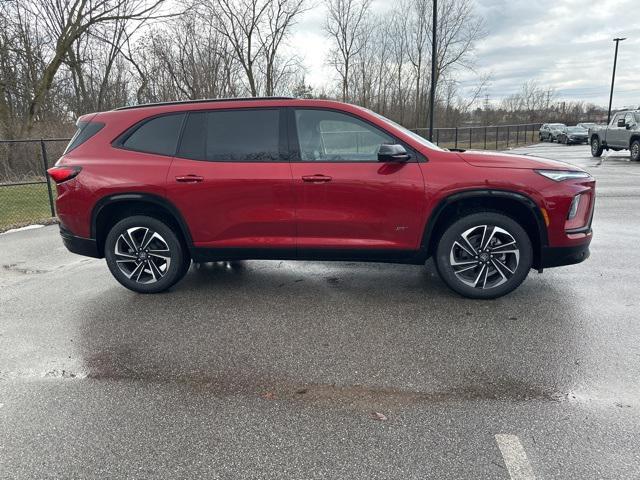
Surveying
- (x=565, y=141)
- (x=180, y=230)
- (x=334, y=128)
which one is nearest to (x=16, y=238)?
(x=180, y=230)

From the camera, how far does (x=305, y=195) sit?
4.08 m

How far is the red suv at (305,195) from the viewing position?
390 centimetres

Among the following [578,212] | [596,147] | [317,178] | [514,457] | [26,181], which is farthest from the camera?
[596,147]

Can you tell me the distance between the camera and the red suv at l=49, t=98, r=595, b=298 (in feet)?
12.8

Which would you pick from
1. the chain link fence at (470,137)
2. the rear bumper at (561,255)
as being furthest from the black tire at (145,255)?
the chain link fence at (470,137)

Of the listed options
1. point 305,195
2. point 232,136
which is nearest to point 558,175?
point 305,195

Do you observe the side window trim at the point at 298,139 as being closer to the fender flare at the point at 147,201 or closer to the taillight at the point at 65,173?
the fender flare at the point at 147,201

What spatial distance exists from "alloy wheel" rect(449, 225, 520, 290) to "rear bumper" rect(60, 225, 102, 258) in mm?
3635

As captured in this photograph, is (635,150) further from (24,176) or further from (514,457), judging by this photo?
(24,176)

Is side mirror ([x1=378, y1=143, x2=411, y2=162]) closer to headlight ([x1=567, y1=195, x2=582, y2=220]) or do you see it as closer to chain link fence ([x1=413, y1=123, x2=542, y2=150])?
headlight ([x1=567, y1=195, x2=582, y2=220])

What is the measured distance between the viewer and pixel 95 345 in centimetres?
353

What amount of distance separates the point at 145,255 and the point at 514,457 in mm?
3767

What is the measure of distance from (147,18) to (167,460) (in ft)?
76.6

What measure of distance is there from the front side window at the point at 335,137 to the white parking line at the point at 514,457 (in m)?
2.52
